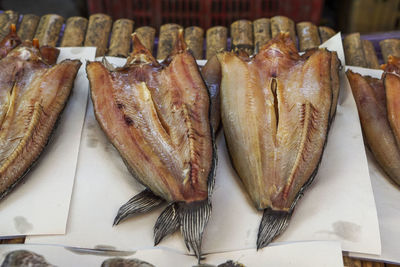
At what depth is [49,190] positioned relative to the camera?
256 centimetres

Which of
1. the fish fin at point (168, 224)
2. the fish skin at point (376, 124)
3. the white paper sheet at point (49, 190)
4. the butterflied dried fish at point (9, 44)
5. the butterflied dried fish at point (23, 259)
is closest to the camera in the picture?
the butterflied dried fish at point (23, 259)

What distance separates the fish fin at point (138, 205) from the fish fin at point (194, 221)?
22 cm

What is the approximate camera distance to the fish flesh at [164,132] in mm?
2260

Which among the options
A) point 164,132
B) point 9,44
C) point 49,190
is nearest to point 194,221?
point 164,132

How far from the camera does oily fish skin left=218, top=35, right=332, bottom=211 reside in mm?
2391

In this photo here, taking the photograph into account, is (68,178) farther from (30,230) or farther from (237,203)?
(237,203)

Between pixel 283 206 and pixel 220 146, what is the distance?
66 centimetres

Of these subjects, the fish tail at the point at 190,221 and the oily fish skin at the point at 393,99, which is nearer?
the fish tail at the point at 190,221

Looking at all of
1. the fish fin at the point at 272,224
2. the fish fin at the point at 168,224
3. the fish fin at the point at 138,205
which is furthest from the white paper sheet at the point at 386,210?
the fish fin at the point at 138,205

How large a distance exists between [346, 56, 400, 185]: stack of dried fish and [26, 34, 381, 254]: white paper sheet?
12 cm

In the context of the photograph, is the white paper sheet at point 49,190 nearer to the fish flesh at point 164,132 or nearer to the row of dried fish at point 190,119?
the row of dried fish at point 190,119

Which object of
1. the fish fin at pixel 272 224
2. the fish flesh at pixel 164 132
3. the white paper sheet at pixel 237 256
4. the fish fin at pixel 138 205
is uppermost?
the fish flesh at pixel 164 132

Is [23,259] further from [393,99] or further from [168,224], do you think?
[393,99]

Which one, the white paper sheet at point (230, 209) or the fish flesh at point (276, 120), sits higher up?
the fish flesh at point (276, 120)
